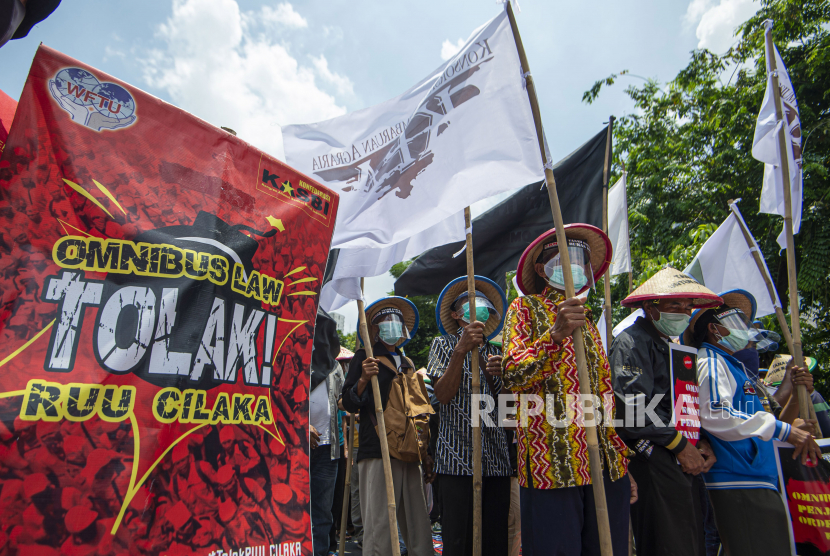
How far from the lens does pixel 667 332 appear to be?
11.1 feet

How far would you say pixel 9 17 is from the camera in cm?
147

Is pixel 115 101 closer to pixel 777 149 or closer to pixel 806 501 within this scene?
pixel 806 501

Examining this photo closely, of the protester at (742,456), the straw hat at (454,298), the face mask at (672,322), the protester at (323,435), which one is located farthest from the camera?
the protester at (323,435)

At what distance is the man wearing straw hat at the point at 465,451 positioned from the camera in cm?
321

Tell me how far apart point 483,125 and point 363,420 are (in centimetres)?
248

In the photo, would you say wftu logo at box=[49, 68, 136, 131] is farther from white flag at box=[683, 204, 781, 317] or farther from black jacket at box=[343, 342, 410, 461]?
white flag at box=[683, 204, 781, 317]

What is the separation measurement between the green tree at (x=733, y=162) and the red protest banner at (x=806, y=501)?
6.25 meters

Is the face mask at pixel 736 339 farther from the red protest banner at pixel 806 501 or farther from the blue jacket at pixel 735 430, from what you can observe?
the red protest banner at pixel 806 501

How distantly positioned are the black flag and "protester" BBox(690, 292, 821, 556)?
173 centimetres

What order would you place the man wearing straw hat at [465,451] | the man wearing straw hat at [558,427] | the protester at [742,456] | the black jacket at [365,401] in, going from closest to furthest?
1. the man wearing straw hat at [558,427]
2. the protester at [742,456]
3. the man wearing straw hat at [465,451]
4. the black jacket at [365,401]

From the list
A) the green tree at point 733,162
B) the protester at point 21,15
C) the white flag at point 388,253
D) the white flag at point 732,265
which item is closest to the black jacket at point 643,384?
the white flag at point 388,253

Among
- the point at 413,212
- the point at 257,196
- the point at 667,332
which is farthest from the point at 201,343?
the point at 667,332

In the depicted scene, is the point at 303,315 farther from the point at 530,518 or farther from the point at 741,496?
the point at 741,496

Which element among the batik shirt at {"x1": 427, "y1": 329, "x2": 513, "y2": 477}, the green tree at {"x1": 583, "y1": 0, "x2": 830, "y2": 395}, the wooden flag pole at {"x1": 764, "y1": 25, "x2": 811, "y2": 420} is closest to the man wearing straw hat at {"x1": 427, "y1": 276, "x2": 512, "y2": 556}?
the batik shirt at {"x1": 427, "y1": 329, "x2": 513, "y2": 477}
